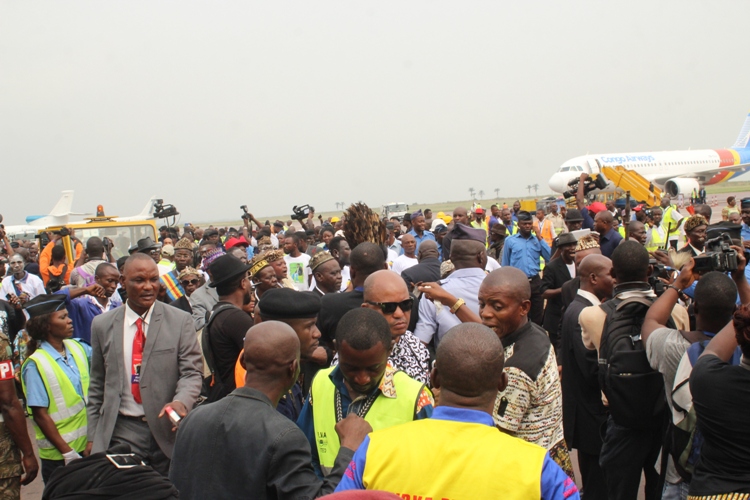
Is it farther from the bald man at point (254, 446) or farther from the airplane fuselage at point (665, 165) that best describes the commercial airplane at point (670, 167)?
the bald man at point (254, 446)

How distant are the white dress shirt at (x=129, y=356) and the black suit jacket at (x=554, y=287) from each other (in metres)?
4.82

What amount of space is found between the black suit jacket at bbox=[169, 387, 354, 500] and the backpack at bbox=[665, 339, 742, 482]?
2.01 metres

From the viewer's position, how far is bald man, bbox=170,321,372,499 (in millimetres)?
2529

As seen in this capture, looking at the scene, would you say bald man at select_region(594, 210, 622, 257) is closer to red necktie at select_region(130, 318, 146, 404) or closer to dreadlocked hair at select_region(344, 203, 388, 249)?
dreadlocked hair at select_region(344, 203, 388, 249)

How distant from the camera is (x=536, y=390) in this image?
10.4 ft

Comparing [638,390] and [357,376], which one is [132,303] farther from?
[638,390]

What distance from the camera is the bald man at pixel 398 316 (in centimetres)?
359

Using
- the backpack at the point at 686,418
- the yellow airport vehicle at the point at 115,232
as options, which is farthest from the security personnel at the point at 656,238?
the yellow airport vehicle at the point at 115,232

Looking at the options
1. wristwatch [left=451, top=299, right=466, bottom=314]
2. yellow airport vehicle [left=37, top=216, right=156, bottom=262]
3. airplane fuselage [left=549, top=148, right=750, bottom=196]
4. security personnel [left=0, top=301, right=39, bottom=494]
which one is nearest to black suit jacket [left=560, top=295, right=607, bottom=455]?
wristwatch [left=451, top=299, right=466, bottom=314]

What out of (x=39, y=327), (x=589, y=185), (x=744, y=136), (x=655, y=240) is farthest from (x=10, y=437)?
(x=744, y=136)

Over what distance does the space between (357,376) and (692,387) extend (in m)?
1.63

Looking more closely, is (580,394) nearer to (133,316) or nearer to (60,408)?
(133,316)

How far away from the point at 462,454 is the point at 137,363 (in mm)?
2921

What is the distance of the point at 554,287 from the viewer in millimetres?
7801
